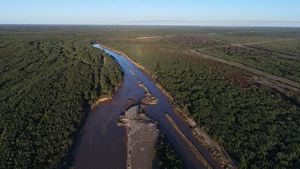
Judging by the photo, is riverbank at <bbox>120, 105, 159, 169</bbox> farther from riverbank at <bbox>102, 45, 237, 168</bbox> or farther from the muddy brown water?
riverbank at <bbox>102, 45, 237, 168</bbox>

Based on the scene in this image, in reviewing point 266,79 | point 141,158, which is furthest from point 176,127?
point 266,79

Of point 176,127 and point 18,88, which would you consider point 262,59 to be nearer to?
point 176,127

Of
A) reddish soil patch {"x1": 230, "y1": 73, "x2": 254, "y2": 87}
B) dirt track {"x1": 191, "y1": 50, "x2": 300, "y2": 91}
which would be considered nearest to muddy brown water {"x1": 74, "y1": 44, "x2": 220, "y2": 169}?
reddish soil patch {"x1": 230, "y1": 73, "x2": 254, "y2": 87}

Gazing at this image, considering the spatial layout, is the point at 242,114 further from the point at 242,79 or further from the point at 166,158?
the point at 242,79

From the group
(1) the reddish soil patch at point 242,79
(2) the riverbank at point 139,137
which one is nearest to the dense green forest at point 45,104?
(2) the riverbank at point 139,137

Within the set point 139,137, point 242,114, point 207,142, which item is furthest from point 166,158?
point 242,114
